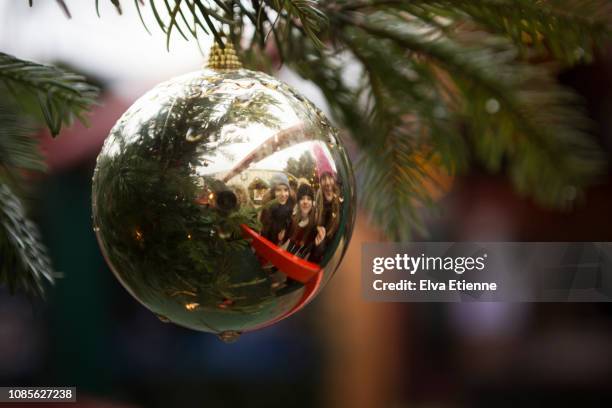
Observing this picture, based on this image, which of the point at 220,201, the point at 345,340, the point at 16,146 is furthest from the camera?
the point at 345,340

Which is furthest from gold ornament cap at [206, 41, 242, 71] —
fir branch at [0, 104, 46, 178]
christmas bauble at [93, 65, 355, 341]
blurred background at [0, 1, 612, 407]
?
blurred background at [0, 1, 612, 407]

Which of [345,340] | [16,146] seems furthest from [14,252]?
[345,340]

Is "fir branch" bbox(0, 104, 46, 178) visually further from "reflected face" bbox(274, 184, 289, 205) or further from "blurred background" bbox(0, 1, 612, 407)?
"blurred background" bbox(0, 1, 612, 407)

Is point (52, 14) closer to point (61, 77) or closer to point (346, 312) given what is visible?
point (61, 77)

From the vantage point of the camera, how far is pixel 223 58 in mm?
413

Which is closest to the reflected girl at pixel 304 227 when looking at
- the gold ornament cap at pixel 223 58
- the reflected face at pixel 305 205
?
the reflected face at pixel 305 205

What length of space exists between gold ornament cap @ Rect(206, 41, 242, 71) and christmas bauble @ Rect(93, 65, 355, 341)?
0.03m

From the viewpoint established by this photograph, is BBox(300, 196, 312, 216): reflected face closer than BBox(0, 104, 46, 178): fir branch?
Yes

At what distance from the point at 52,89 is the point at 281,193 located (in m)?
0.18

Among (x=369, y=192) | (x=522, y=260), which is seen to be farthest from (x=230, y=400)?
(x=369, y=192)

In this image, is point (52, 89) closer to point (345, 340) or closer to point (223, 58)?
point (223, 58)

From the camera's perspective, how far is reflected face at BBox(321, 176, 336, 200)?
364mm

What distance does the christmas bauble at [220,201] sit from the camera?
338 millimetres

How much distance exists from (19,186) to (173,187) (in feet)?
0.72
